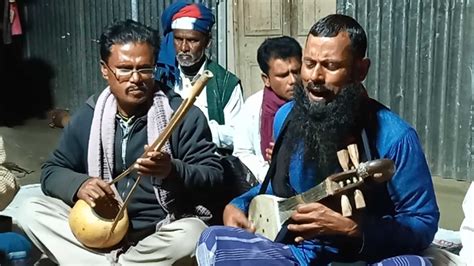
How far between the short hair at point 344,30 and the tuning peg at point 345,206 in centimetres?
64

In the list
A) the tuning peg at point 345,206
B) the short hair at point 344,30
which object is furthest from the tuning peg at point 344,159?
the short hair at point 344,30

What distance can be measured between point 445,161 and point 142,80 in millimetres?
3479

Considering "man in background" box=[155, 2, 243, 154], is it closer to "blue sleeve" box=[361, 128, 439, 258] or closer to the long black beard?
the long black beard

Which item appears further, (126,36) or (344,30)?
(126,36)

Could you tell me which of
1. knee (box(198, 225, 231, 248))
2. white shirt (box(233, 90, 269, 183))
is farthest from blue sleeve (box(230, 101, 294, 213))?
white shirt (box(233, 90, 269, 183))

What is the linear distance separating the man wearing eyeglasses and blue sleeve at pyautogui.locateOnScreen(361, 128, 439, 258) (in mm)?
1172

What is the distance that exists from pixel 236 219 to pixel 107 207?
2.53 ft

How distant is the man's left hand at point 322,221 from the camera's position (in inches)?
113

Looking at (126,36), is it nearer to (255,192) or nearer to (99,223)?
(99,223)

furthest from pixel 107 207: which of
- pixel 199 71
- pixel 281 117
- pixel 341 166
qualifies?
pixel 199 71

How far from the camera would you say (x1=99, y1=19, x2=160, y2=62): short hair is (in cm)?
408

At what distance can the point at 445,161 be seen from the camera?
6.74 meters

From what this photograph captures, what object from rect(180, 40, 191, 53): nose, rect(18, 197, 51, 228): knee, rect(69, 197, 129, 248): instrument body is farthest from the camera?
rect(180, 40, 191, 53): nose

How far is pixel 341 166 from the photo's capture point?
2.97m
